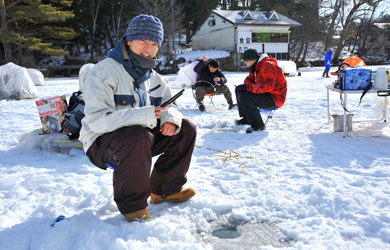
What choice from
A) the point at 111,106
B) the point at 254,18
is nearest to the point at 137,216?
the point at 111,106

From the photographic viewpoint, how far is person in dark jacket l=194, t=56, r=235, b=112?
7078 mm

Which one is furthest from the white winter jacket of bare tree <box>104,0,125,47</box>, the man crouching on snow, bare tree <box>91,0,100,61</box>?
bare tree <box>104,0,125,47</box>

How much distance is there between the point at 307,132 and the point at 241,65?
26.6 metres

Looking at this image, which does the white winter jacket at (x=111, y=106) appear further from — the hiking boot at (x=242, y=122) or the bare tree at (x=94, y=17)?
the bare tree at (x=94, y=17)

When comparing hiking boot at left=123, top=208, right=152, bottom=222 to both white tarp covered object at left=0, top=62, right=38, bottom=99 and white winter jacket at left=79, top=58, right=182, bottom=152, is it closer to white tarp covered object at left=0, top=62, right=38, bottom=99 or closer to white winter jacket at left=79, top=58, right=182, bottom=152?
A: white winter jacket at left=79, top=58, right=182, bottom=152

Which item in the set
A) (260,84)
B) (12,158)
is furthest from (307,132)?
(12,158)

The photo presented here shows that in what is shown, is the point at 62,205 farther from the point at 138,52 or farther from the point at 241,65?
the point at 241,65

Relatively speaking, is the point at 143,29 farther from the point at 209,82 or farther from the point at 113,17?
the point at 113,17

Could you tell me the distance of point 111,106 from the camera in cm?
195

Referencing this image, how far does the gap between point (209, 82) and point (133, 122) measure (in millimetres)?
5318

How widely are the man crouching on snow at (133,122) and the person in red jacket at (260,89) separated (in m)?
2.63

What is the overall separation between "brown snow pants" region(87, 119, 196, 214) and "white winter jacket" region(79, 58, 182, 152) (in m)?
0.06

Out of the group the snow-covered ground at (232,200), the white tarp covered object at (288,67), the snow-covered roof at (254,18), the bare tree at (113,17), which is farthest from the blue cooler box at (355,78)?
the bare tree at (113,17)

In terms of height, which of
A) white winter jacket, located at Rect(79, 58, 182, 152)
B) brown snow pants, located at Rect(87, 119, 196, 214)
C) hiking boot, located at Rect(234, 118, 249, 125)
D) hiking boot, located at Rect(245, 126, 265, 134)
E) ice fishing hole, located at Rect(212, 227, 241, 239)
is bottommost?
ice fishing hole, located at Rect(212, 227, 241, 239)
